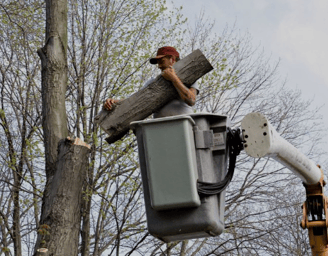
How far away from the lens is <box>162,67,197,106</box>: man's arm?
3.86 metres

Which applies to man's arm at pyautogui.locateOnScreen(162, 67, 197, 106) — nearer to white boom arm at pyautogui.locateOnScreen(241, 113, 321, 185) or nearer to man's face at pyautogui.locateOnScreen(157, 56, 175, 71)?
man's face at pyautogui.locateOnScreen(157, 56, 175, 71)

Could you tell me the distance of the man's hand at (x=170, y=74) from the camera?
12.9 ft

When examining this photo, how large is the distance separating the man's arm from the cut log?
5 cm

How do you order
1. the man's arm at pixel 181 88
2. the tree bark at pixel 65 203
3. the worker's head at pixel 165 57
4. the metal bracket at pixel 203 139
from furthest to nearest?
the tree bark at pixel 65 203 → the worker's head at pixel 165 57 → the man's arm at pixel 181 88 → the metal bracket at pixel 203 139

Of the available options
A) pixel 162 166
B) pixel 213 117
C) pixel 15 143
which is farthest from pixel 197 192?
pixel 15 143

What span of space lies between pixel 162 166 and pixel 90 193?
5608mm

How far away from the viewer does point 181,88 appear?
3867 millimetres

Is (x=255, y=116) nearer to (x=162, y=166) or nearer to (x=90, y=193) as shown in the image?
(x=162, y=166)

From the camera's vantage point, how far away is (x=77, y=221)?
16.4ft

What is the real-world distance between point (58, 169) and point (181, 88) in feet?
5.89

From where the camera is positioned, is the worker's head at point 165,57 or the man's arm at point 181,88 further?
the worker's head at point 165,57

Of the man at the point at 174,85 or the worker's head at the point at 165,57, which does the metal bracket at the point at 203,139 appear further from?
the worker's head at the point at 165,57

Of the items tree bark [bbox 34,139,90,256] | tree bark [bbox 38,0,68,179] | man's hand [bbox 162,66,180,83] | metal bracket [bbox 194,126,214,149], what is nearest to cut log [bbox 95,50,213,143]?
man's hand [bbox 162,66,180,83]

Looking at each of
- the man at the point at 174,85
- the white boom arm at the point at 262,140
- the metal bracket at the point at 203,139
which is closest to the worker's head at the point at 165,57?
the man at the point at 174,85
